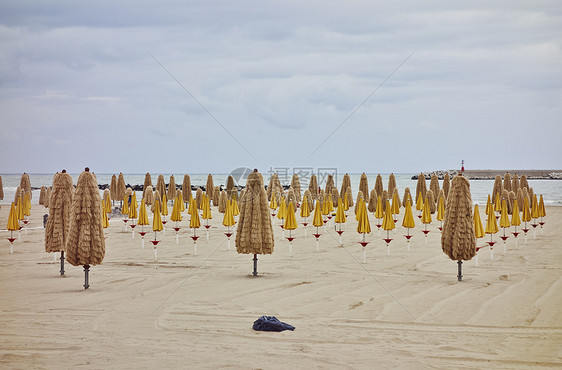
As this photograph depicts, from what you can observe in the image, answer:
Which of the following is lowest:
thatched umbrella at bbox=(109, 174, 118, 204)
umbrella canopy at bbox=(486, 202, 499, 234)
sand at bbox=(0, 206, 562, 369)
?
sand at bbox=(0, 206, 562, 369)

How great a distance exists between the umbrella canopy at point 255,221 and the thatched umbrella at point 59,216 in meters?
5.39

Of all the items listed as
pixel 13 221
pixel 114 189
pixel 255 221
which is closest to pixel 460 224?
pixel 255 221

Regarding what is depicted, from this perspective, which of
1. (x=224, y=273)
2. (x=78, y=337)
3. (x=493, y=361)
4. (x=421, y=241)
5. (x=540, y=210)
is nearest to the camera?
(x=493, y=361)

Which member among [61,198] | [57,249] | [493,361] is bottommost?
[493,361]

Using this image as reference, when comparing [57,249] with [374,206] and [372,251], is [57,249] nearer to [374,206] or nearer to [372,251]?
[372,251]

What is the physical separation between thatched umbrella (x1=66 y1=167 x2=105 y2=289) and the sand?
43.0 inches

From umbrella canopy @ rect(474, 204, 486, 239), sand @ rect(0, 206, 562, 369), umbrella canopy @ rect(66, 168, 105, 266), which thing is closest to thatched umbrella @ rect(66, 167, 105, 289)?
umbrella canopy @ rect(66, 168, 105, 266)

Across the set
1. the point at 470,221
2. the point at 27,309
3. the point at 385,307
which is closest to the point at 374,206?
the point at 470,221

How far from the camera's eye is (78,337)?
11.3 meters

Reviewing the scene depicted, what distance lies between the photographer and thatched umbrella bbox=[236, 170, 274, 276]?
1738 centimetres

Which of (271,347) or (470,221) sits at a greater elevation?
(470,221)

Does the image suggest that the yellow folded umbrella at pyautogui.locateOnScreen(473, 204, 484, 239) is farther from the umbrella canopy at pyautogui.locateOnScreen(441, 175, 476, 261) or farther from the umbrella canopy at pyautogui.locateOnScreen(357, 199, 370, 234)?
the umbrella canopy at pyautogui.locateOnScreen(357, 199, 370, 234)

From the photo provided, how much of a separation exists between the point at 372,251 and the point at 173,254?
8592mm

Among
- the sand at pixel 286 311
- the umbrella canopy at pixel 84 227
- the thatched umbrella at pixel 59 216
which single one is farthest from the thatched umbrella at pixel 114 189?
the umbrella canopy at pixel 84 227
